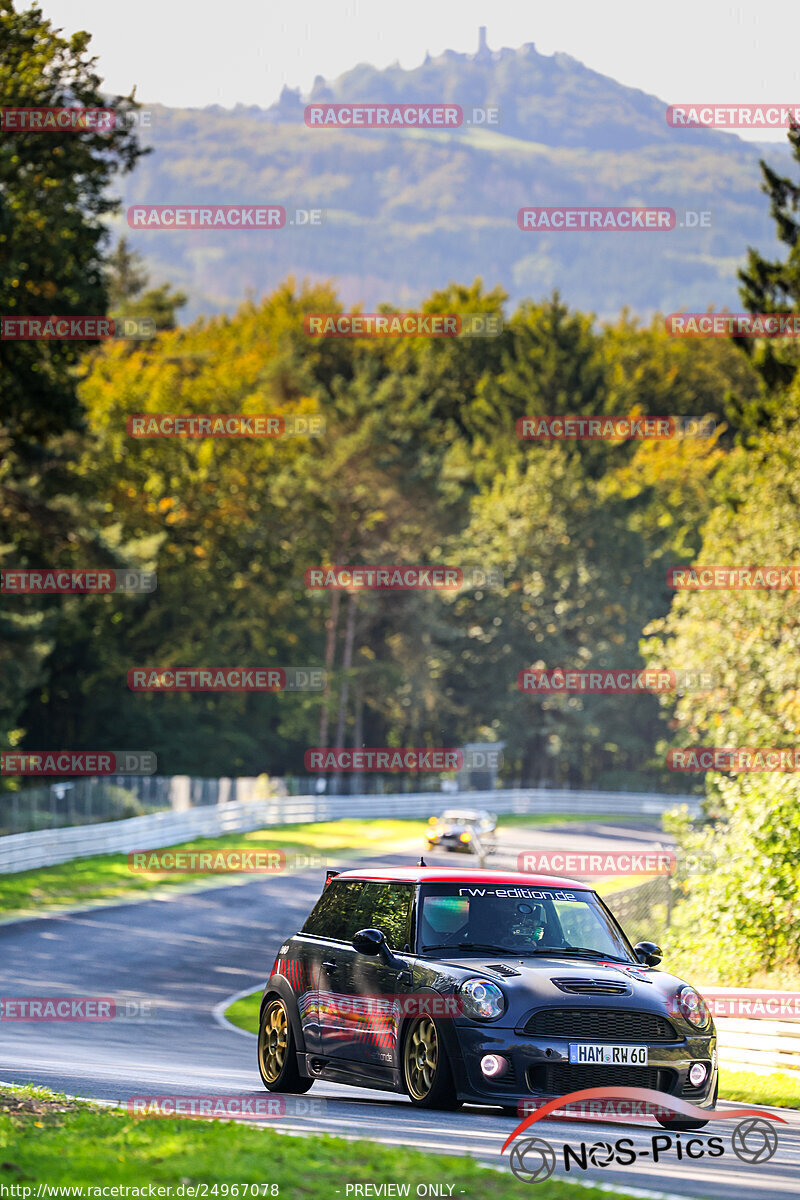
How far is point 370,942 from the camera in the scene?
404 inches

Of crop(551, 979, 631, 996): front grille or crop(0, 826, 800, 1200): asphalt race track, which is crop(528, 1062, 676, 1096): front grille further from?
crop(551, 979, 631, 996): front grille

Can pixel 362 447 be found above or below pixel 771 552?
above

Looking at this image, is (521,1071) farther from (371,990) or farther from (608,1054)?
(371,990)

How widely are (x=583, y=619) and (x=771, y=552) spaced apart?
4882 centimetres

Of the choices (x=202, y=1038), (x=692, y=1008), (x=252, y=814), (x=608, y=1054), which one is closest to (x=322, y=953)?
(x=608, y=1054)

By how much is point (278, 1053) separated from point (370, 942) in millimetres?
1409

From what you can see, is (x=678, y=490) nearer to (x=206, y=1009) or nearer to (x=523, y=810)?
Answer: (x=523, y=810)

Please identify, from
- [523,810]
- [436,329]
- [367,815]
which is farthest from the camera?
[436,329]

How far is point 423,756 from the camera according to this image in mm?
86500

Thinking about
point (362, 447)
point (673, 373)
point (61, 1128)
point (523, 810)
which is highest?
point (673, 373)

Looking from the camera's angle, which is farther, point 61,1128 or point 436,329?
point 436,329

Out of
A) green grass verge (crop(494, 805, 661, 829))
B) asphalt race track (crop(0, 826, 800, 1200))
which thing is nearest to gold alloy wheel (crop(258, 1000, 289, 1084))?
asphalt race track (crop(0, 826, 800, 1200))

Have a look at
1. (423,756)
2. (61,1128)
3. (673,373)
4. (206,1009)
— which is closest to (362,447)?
(423,756)

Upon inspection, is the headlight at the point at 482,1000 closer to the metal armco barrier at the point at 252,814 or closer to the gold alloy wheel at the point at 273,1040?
the gold alloy wheel at the point at 273,1040
